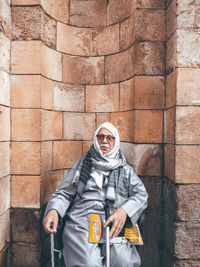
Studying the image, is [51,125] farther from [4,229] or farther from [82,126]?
[4,229]

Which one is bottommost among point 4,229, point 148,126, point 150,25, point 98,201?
point 4,229

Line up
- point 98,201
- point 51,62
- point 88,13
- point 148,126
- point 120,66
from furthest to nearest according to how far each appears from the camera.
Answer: point 88,13
point 120,66
point 51,62
point 148,126
point 98,201

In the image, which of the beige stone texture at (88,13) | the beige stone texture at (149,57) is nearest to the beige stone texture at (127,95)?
the beige stone texture at (149,57)

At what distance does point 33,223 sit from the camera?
2486mm

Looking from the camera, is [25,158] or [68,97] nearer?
[25,158]

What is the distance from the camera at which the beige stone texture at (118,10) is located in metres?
2.72

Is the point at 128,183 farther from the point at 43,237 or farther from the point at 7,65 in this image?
the point at 7,65

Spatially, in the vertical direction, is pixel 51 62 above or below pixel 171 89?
above

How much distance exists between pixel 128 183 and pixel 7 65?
1762 mm

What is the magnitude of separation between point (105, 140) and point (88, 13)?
5.97 ft

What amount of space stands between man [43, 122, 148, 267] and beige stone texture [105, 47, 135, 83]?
893 mm

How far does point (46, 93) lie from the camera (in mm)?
2592

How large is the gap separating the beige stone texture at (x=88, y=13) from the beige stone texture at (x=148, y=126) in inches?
54.1

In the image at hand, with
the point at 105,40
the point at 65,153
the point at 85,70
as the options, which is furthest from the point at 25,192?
the point at 105,40
